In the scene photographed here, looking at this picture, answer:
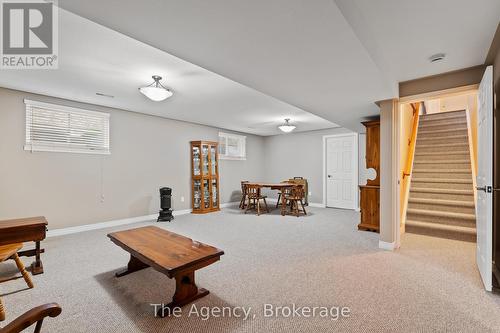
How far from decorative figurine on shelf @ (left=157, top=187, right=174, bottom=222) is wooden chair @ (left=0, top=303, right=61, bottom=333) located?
4236 mm

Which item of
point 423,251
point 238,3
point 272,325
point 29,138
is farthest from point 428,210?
point 29,138

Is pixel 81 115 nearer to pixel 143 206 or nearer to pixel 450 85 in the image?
pixel 143 206

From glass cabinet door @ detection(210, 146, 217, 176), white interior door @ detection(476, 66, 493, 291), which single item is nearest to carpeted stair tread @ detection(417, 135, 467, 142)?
white interior door @ detection(476, 66, 493, 291)

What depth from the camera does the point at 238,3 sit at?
141cm

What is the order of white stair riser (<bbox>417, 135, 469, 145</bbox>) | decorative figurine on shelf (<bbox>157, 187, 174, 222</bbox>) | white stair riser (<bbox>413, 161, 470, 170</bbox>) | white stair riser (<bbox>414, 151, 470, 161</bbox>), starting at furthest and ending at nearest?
decorative figurine on shelf (<bbox>157, 187, 174, 222</bbox>)
white stair riser (<bbox>417, 135, 469, 145</bbox>)
white stair riser (<bbox>414, 151, 470, 161</bbox>)
white stair riser (<bbox>413, 161, 470, 170</bbox>)

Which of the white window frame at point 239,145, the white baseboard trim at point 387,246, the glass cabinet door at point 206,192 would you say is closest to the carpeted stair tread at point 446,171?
the white baseboard trim at point 387,246

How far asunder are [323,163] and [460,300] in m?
5.14

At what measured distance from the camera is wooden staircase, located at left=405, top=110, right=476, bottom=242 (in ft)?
12.4

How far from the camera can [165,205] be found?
5.17 meters

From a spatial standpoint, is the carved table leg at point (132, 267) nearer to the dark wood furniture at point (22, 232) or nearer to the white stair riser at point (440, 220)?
the dark wood furniture at point (22, 232)

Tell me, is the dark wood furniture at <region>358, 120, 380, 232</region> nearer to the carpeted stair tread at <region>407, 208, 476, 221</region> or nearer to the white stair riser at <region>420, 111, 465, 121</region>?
the carpeted stair tread at <region>407, 208, 476, 221</region>

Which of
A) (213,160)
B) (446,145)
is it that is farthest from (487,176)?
(213,160)

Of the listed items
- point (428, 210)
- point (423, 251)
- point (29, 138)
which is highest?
point (29, 138)

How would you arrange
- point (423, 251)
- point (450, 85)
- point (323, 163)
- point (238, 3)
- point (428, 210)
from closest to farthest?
1. point (238, 3)
2. point (450, 85)
3. point (423, 251)
4. point (428, 210)
5. point (323, 163)
